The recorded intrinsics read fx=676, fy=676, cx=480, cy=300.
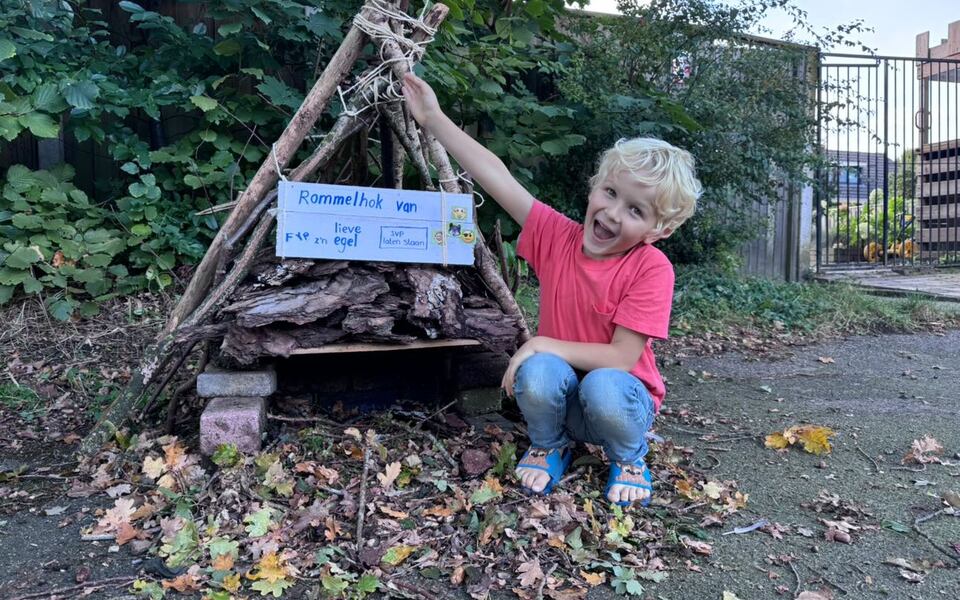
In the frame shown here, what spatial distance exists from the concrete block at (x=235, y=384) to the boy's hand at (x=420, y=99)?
1106 mm

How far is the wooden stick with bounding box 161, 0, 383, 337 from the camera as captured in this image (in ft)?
8.59

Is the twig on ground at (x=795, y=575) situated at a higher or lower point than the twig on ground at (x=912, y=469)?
lower

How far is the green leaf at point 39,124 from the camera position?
148 inches

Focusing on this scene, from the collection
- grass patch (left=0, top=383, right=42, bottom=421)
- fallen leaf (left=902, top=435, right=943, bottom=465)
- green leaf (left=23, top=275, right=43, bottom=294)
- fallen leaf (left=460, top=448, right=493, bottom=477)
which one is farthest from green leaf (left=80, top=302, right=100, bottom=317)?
fallen leaf (left=902, top=435, right=943, bottom=465)

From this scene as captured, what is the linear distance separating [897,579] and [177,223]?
164 inches

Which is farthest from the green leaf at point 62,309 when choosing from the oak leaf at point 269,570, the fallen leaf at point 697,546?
the fallen leaf at point 697,546

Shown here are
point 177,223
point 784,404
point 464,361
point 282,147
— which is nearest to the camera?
point 282,147

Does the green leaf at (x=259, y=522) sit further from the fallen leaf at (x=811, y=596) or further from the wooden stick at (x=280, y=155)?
the fallen leaf at (x=811, y=596)

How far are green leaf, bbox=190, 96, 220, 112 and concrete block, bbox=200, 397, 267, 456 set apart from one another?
2.37m

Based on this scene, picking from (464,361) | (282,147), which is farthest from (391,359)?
(282,147)

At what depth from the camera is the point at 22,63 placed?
3.98 metres

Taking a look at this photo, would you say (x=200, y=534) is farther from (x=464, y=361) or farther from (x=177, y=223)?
(x=177, y=223)

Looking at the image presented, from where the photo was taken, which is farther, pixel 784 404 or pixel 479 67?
pixel 479 67

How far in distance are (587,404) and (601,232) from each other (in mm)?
566
